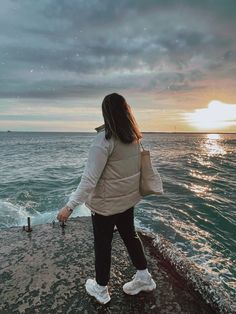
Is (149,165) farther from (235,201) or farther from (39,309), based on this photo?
(235,201)

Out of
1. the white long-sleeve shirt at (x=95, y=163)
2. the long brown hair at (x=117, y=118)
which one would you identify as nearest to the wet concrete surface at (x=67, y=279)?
the white long-sleeve shirt at (x=95, y=163)

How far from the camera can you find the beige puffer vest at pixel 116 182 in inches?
107

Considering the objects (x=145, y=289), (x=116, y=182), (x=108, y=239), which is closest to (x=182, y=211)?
(x=145, y=289)

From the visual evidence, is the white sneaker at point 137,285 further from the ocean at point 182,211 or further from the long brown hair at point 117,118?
the ocean at point 182,211

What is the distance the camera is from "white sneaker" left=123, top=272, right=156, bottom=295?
3.27 metres

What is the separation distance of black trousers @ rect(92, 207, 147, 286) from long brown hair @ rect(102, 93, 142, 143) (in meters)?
0.81

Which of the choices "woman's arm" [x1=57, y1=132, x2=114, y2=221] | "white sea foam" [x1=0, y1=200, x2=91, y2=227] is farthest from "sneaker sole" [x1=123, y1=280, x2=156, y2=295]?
"white sea foam" [x1=0, y1=200, x2=91, y2=227]

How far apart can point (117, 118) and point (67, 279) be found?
7.37 ft

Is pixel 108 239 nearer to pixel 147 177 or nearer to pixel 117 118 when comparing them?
pixel 147 177

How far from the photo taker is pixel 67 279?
3629mm

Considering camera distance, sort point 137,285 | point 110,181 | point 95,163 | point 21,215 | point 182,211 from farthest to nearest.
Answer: point 182,211, point 21,215, point 137,285, point 110,181, point 95,163

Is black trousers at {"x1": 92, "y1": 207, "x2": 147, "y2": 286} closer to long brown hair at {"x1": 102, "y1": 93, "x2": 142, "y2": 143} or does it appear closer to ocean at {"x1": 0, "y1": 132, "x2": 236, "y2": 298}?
long brown hair at {"x1": 102, "y1": 93, "x2": 142, "y2": 143}

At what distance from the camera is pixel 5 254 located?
430cm

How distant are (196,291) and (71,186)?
1098 centimetres
